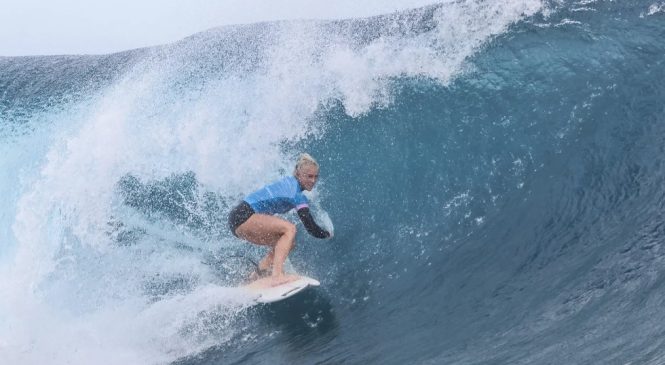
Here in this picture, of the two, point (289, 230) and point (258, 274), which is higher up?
point (289, 230)

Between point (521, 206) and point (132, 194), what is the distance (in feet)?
15.0

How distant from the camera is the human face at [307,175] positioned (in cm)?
577

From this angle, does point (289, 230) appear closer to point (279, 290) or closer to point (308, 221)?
point (308, 221)

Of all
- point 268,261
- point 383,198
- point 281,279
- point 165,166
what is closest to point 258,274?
point 268,261

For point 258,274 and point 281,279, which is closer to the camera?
point 281,279

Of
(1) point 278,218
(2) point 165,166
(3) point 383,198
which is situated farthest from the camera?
(2) point 165,166

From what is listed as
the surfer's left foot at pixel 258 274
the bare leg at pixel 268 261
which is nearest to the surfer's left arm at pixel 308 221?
the bare leg at pixel 268 261

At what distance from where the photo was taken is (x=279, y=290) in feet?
19.3

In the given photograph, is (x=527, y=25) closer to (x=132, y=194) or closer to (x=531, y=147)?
(x=531, y=147)

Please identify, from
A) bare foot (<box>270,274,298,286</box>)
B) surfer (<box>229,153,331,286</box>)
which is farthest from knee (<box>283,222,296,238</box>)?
bare foot (<box>270,274,298,286</box>)

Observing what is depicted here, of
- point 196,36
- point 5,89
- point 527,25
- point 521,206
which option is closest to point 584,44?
point 527,25

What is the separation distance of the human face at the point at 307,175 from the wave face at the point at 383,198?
105 cm

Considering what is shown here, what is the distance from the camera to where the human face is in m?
5.77

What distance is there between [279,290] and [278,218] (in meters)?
0.63
